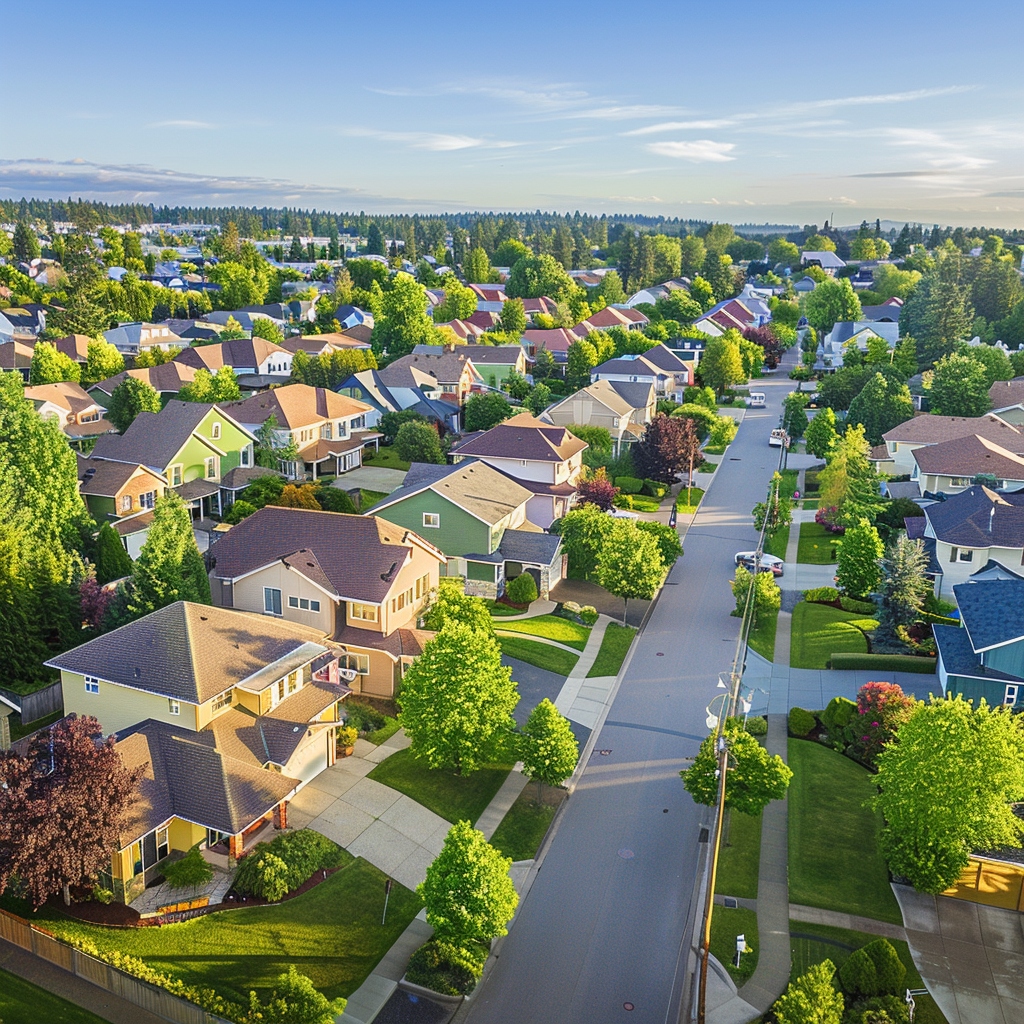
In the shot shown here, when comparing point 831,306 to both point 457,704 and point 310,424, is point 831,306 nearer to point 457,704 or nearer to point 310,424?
point 310,424

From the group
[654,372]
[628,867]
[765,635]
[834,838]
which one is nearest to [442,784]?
[628,867]

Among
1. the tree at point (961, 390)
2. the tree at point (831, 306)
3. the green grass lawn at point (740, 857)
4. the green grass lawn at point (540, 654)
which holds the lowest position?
the green grass lawn at point (540, 654)

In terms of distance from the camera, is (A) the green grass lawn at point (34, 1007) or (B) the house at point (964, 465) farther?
(B) the house at point (964, 465)

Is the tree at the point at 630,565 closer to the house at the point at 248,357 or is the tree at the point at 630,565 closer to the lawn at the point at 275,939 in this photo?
the lawn at the point at 275,939

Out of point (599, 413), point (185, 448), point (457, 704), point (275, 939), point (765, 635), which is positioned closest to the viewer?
point (275, 939)

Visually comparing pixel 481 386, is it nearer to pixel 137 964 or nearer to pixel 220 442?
pixel 220 442

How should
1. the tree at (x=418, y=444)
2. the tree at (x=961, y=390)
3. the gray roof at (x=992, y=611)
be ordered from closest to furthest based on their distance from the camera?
the gray roof at (x=992, y=611) < the tree at (x=418, y=444) < the tree at (x=961, y=390)

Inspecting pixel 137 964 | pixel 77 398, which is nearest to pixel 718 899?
pixel 137 964

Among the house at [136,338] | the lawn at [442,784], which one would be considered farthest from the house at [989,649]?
the house at [136,338]
